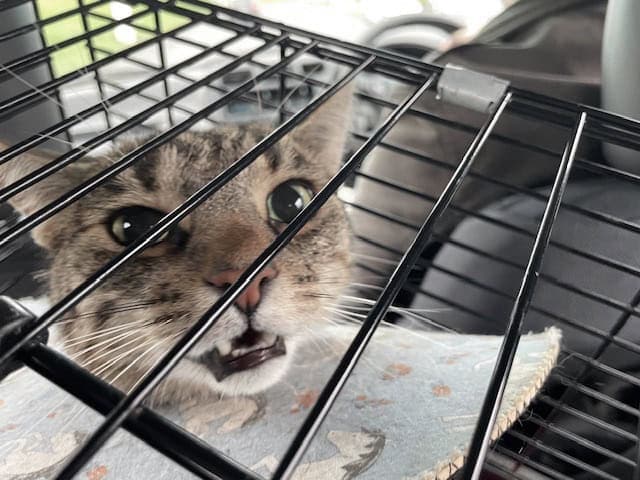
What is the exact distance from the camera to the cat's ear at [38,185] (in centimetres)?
65

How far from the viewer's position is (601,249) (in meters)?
0.77

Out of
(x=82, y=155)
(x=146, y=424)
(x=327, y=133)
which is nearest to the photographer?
(x=146, y=424)

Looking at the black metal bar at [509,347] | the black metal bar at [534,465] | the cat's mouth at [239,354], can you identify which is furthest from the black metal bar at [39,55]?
the black metal bar at [534,465]

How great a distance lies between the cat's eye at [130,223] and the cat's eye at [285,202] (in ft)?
0.50

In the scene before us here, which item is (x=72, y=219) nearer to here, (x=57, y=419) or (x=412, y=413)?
(x=57, y=419)

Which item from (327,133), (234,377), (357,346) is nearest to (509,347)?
(357,346)

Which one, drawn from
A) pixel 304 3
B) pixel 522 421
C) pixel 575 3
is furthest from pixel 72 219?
pixel 304 3

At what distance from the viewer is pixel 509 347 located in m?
0.33

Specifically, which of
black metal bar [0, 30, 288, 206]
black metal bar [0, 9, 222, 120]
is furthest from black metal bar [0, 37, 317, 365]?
black metal bar [0, 9, 222, 120]

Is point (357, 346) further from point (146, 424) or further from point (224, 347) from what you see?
point (224, 347)

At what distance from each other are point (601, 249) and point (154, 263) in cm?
62

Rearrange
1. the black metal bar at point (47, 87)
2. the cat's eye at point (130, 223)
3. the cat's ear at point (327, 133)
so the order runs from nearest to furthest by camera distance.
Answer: the black metal bar at point (47, 87), the cat's eye at point (130, 223), the cat's ear at point (327, 133)

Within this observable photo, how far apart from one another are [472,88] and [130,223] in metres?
0.45

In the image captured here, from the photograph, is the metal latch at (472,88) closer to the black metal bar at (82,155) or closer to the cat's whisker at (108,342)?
the black metal bar at (82,155)
